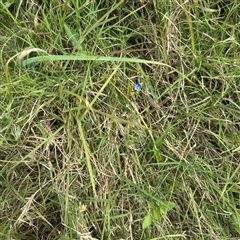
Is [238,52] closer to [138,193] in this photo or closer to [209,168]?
[209,168]

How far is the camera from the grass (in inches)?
43.6

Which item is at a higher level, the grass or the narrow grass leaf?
the grass

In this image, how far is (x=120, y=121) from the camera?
3.63ft

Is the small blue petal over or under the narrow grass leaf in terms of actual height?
over

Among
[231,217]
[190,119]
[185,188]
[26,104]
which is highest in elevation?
[26,104]

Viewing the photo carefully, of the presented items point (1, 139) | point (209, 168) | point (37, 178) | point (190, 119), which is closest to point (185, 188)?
point (209, 168)

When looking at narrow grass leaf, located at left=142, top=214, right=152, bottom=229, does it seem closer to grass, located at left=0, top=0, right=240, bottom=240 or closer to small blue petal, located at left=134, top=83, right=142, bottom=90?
grass, located at left=0, top=0, right=240, bottom=240

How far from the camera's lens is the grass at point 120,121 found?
43.6 inches

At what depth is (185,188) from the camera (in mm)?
1154

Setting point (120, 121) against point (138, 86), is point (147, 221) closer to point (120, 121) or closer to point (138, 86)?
point (120, 121)

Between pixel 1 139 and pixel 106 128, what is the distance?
0.33m

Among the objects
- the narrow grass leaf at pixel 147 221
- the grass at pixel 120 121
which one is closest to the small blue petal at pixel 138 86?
the grass at pixel 120 121

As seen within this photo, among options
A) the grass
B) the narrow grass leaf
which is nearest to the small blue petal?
the grass

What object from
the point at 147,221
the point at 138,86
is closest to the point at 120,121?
the point at 138,86
